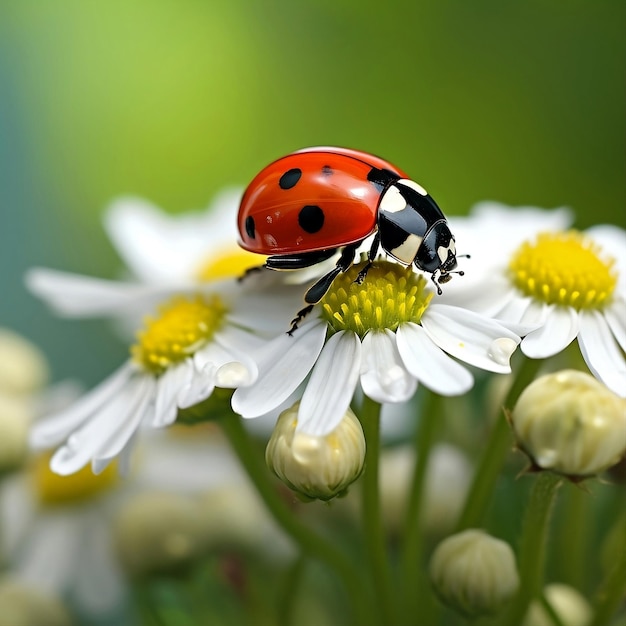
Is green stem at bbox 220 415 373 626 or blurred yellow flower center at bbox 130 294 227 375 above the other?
blurred yellow flower center at bbox 130 294 227 375

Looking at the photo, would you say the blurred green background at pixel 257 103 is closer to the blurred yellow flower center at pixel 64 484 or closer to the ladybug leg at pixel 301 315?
the blurred yellow flower center at pixel 64 484

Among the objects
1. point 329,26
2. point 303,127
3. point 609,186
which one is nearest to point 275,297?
point 609,186

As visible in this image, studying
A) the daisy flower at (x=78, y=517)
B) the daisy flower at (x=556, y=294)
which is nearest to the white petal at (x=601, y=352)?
the daisy flower at (x=556, y=294)

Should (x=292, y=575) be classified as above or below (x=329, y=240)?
below

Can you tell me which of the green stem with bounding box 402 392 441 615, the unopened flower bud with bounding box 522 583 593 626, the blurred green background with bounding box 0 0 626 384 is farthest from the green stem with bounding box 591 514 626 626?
the blurred green background with bounding box 0 0 626 384

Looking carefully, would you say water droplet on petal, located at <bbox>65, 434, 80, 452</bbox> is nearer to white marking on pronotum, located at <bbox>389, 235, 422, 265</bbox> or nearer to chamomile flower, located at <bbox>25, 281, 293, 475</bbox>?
chamomile flower, located at <bbox>25, 281, 293, 475</bbox>

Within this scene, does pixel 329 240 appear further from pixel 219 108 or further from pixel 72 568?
pixel 219 108
